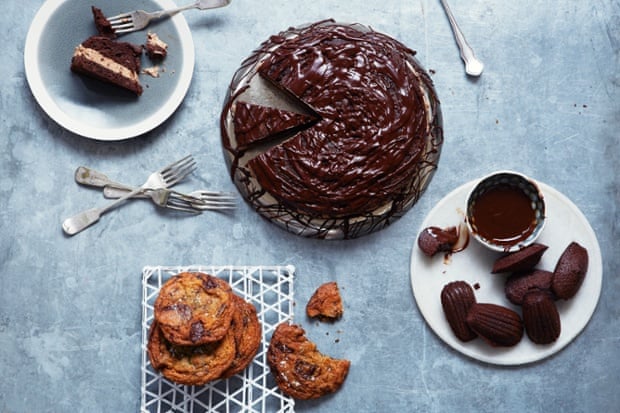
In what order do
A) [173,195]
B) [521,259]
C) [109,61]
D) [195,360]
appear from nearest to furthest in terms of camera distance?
1. [195,360]
2. [521,259]
3. [109,61]
4. [173,195]

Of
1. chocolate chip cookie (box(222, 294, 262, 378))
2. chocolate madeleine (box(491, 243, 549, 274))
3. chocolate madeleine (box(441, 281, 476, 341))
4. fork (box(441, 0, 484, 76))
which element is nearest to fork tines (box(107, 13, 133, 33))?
chocolate chip cookie (box(222, 294, 262, 378))

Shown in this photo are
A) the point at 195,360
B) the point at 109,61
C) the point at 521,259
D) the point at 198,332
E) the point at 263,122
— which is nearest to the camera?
the point at 198,332

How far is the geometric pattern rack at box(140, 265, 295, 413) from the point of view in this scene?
3953 mm

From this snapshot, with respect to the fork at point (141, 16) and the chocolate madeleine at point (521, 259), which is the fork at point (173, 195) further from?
the chocolate madeleine at point (521, 259)

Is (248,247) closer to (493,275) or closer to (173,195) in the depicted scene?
(173,195)

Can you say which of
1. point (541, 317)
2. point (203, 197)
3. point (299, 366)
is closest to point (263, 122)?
point (203, 197)

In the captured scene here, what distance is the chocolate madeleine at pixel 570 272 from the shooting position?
3.90 metres

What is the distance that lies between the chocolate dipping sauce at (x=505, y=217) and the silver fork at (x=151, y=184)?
5.19ft

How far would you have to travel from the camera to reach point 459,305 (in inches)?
155

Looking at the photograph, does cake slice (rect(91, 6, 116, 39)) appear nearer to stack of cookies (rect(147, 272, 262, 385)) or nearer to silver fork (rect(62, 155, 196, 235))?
silver fork (rect(62, 155, 196, 235))

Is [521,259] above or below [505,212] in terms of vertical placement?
below

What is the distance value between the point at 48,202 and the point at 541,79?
2874 millimetres

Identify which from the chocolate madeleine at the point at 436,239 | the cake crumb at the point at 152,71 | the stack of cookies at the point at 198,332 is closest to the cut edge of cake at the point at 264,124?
the cake crumb at the point at 152,71

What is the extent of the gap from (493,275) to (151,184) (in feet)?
6.39
